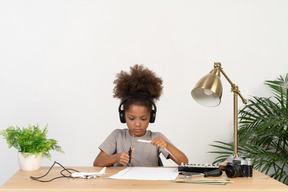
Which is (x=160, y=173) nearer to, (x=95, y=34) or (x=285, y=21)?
(x=95, y=34)

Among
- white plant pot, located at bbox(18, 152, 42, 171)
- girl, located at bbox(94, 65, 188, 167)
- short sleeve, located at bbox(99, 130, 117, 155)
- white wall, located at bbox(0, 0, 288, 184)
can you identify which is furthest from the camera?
white wall, located at bbox(0, 0, 288, 184)

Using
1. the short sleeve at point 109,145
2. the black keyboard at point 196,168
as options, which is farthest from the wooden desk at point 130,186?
the short sleeve at point 109,145

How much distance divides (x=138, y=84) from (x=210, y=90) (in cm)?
71

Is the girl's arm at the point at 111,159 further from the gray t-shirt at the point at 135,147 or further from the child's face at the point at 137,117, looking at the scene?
the child's face at the point at 137,117

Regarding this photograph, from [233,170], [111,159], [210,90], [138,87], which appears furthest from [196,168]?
[138,87]

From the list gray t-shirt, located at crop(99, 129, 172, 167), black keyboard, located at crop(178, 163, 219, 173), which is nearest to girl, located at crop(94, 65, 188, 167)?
gray t-shirt, located at crop(99, 129, 172, 167)

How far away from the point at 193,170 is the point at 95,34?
6.91 ft

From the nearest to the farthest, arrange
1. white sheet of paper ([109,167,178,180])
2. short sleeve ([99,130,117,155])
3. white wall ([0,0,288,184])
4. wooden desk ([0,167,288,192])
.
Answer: wooden desk ([0,167,288,192]), white sheet of paper ([109,167,178,180]), short sleeve ([99,130,117,155]), white wall ([0,0,288,184])

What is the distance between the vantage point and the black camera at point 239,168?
6.03 feet

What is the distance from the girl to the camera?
240 cm

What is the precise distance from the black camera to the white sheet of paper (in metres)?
0.25

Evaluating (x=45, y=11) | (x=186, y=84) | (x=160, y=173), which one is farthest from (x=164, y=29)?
(x=160, y=173)

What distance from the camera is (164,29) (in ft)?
12.3

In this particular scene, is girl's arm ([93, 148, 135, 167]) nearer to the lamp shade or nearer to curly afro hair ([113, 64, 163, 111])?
curly afro hair ([113, 64, 163, 111])
